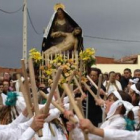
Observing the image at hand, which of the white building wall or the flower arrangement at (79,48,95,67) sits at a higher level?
the flower arrangement at (79,48,95,67)

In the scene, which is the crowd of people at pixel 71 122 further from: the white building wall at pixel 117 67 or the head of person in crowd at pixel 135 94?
the white building wall at pixel 117 67

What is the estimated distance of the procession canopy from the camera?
48.6 feet

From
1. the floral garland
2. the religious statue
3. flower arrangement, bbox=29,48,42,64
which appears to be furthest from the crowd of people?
the religious statue

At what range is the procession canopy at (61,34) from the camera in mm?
14827

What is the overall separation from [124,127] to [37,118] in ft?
4.73

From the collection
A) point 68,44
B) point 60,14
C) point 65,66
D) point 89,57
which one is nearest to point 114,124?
point 65,66

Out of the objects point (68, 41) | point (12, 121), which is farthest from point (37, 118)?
point (68, 41)

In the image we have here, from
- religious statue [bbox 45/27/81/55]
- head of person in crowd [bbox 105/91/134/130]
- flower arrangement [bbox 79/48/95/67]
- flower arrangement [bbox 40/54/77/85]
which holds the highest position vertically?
religious statue [bbox 45/27/81/55]

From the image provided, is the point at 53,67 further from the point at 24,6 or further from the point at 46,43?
the point at 24,6

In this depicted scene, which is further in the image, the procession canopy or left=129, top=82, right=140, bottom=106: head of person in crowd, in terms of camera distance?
the procession canopy

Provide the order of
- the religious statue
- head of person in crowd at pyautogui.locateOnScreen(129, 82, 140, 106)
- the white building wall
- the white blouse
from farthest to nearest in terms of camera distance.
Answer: the white building wall, the religious statue, head of person in crowd at pyautogui.locateOnScreen(129, 82, 140, 106), the white blouse

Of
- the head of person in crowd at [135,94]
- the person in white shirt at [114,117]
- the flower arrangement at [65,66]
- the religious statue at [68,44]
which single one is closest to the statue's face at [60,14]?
the religious statue at [68,44]

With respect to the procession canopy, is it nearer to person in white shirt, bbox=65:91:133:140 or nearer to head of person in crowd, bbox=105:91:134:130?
head of person in crowd, bbox=105:91:134:130

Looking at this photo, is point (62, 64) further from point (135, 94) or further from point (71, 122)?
point (71, 122)
